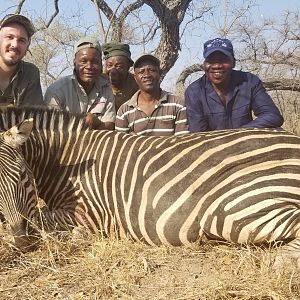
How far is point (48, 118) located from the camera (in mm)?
3355

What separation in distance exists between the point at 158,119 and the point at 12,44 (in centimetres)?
141

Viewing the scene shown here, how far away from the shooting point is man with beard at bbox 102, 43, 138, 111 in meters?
5.18

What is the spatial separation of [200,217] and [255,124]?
56.4 inches

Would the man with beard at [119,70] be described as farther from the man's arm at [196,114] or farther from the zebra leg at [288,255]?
the zebra leg at [288,255]

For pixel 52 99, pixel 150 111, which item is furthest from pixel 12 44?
pixel 150 111

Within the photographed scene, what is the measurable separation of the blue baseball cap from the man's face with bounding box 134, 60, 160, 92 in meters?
0.54

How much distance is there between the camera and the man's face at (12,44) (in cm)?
407

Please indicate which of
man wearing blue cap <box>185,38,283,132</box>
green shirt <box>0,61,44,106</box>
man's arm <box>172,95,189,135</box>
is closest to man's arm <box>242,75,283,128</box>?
man wearing blue cap <box>185,38,283,132</box>

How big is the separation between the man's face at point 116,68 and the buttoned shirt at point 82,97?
0.41 meters

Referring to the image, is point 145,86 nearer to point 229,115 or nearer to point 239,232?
point 229,115

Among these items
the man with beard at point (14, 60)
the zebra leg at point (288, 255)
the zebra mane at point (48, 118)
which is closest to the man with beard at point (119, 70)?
the man with beard at point (14, 60)

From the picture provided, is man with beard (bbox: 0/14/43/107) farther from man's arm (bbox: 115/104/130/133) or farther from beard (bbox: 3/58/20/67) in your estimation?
man's arm (bbox: 115/104/130/133)

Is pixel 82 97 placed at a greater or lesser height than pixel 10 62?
lesser

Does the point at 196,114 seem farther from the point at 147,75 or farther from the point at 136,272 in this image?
the point at 136,272
